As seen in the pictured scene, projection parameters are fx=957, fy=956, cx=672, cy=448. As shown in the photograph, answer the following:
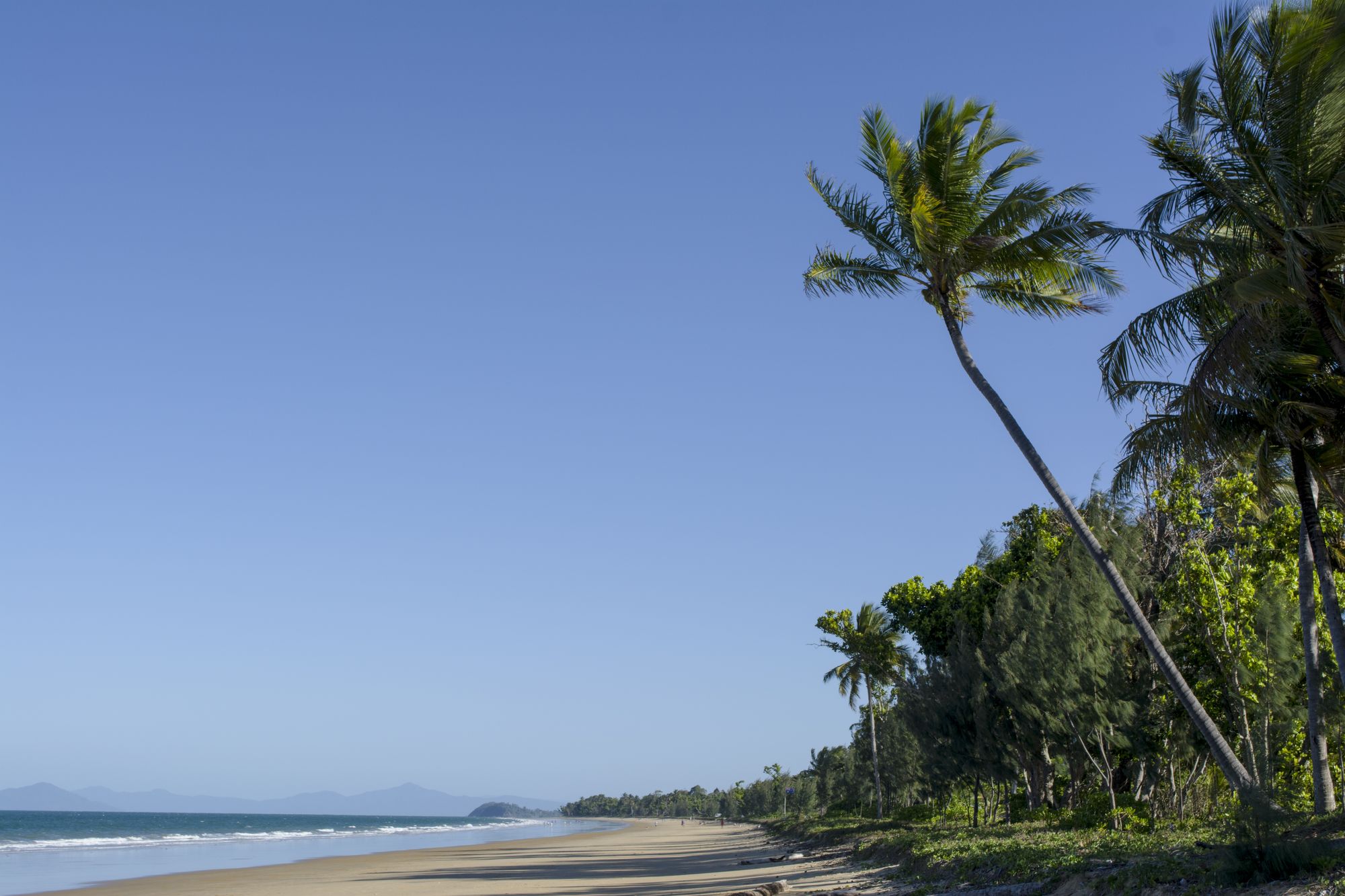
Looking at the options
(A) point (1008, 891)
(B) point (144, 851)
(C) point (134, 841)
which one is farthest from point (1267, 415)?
(C) point (134, 841)

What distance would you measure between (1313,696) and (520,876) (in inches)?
930

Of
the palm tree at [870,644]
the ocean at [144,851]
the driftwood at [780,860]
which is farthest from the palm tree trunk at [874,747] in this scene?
the ocean at [144,851]

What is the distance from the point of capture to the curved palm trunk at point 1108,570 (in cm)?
1310

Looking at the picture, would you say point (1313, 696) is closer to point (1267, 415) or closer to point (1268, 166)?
point (1267, 415)

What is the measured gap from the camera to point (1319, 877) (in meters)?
7.96

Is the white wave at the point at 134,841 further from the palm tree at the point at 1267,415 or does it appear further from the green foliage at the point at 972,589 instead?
the palm tree at the point at 1267,415

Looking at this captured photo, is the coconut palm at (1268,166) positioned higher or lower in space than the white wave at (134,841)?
higher

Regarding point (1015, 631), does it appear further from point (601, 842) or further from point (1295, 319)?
point (601, 842)

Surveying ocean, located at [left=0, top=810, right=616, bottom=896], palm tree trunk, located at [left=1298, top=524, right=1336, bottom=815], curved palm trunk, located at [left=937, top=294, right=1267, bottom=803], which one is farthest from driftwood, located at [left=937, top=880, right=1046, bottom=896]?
ocean, located at [left=0, top=810, right=616, bottom=896]

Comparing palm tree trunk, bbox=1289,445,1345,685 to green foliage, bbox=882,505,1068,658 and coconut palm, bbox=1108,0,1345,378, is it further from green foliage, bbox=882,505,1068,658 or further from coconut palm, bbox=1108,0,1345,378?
green foliage, bbox=882,505,1068,658

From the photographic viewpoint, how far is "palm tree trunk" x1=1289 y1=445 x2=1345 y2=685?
38.9ft

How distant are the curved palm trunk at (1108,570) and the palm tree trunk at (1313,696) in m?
1.07

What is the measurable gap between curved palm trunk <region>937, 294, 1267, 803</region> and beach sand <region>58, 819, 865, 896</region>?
24.3 ft

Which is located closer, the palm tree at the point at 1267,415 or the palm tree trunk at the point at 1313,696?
the palm tree at the point at 1267,415
